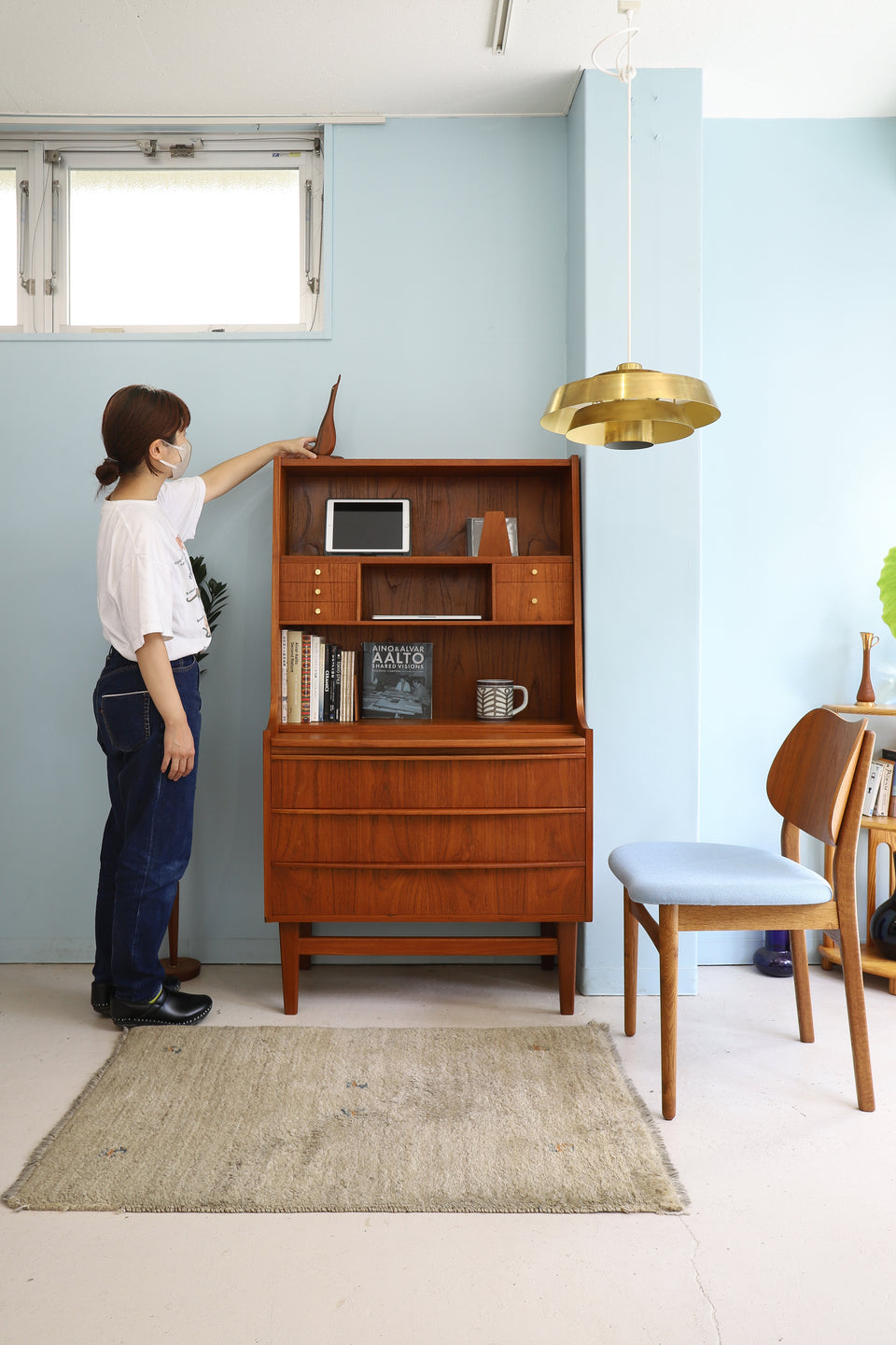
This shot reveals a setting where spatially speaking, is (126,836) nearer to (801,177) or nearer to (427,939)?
(427,939)

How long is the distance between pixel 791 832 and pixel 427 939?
104 centimetres

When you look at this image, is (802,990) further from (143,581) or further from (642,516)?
(143,581)

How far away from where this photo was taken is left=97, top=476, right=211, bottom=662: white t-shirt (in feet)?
7.53

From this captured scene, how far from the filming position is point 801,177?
2959 millimetres

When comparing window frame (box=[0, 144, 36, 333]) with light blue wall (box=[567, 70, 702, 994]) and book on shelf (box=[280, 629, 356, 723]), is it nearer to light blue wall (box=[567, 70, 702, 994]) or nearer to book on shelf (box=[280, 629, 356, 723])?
book on shelf (box=[280, 629, 356, 723])

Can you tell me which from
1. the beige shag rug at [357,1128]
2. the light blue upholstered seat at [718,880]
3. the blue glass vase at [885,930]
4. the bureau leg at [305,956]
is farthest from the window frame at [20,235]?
the blue glass vase at [885,930]

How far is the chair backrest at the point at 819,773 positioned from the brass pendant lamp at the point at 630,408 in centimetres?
80

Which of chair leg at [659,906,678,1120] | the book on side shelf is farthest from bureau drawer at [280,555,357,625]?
the book on side shelf

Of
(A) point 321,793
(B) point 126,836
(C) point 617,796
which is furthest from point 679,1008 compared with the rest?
(B) point 126,836

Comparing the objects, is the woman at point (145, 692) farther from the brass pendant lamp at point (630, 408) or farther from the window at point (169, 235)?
the brass pendant lamp at point (630, 408)

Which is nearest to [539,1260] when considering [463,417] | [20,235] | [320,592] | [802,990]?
[802,990]

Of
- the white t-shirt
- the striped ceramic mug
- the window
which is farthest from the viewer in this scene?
the window

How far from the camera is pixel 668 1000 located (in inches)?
77.1

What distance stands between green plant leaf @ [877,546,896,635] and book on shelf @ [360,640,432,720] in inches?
55.1
